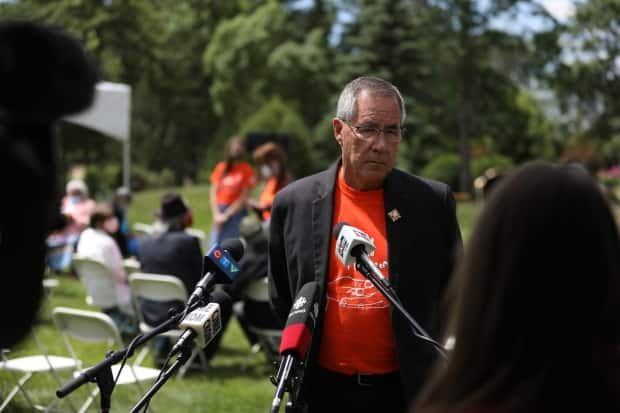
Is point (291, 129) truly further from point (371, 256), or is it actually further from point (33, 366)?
point (371, 256)

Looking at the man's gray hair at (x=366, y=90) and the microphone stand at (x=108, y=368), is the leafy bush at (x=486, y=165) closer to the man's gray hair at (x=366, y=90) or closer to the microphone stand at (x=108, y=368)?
the man's gray hair at (x=366, y=90)

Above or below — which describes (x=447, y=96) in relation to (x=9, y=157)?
below

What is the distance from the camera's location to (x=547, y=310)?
1655 millimetres

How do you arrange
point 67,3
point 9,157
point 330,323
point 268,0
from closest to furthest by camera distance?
point 9,157 → point 330,323 → point 67,3 → point 268,0

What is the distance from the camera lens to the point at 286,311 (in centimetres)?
427

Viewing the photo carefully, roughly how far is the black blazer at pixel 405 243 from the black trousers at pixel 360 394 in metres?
0.11

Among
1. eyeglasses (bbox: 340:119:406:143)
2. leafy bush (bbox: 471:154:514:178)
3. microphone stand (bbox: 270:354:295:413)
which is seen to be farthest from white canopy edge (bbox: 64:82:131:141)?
leafy bush (bbox: 471:154:514:178)

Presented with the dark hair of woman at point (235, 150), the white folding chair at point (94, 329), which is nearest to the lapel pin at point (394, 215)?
the white folding chair at point (94, 329)

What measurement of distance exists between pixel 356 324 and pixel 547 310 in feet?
7.06

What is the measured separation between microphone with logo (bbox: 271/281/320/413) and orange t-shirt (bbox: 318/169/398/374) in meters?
0.50

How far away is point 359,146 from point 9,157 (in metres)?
2.50

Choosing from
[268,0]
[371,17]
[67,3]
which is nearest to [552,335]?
[67,3]

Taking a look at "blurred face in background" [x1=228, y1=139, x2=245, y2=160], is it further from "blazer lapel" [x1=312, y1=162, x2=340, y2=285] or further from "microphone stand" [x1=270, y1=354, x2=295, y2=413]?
"microphone stand" [x1=270, y1=354, x2=295, y2=413]

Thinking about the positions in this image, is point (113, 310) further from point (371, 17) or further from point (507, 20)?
point (507, 20)
